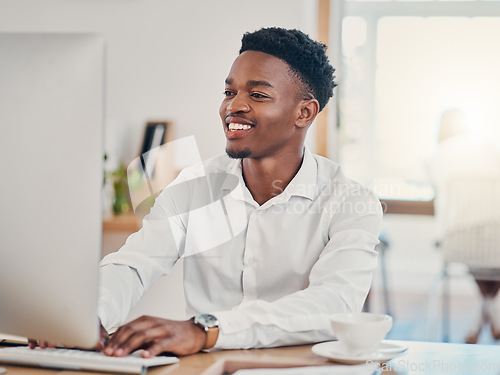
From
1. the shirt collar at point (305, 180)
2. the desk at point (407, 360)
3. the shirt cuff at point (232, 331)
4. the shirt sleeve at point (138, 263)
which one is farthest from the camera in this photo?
the shirt collar at point (305, 180)

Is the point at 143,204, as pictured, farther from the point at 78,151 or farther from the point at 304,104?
the point at 78,151

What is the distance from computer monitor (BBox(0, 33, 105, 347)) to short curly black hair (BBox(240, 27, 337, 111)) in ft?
2.72

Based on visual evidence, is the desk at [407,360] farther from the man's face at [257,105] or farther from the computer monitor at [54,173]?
the man's face at [257,105]

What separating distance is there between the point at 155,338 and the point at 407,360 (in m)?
0.36

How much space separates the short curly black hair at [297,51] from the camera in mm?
1479

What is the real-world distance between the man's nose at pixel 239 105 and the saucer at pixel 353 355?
0.62 meters

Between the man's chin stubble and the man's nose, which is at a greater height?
the man's nose

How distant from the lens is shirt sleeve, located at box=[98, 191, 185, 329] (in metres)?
1.15

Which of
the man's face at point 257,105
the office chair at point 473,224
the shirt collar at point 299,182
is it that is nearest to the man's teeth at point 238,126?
the man's face at point 257,105

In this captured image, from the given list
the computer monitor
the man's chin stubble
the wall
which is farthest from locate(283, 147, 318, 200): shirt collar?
the wall

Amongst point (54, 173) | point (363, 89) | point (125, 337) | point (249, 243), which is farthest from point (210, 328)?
point (363, 89)

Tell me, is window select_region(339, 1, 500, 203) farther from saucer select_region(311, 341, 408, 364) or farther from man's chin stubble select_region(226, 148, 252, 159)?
saucer select_region(311, 341, 408, 364)

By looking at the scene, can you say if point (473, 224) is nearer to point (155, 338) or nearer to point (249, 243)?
point (249, 243)

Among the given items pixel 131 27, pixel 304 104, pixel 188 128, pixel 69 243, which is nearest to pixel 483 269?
pixel 188 128
